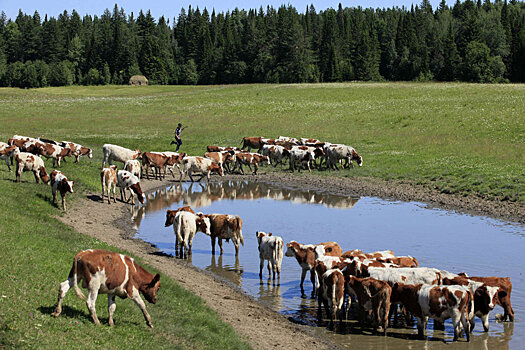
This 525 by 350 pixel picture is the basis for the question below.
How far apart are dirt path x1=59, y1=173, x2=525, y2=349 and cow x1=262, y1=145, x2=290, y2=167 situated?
10.0 ft

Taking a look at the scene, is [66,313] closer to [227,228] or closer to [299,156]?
[227,228]

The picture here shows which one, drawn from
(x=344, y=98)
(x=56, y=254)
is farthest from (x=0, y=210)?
(x=344, y=98)

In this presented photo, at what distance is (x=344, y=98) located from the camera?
78312 mm

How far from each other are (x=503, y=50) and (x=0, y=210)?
12830cm

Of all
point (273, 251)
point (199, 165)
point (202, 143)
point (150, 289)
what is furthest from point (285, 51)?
point (150, 289)

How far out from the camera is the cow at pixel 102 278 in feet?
35.0

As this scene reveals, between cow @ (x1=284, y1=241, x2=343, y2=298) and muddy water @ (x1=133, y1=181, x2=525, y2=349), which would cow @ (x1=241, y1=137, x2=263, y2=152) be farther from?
cow @ (x1=284, y1=241, x2=343, y2=298)

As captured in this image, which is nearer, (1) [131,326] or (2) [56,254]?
(1) [131,326]

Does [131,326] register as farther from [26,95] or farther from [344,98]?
[26,95]

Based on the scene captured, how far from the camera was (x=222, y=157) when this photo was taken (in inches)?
1598

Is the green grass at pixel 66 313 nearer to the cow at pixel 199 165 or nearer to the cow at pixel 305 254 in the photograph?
the cow at pixel 305 254

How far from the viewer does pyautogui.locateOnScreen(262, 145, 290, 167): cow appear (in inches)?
1689

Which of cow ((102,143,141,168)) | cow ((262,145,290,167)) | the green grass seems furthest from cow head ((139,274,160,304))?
cow ((262,145,290,167))

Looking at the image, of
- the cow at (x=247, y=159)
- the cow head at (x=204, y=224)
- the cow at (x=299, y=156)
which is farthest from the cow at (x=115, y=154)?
the cow head at (x=204, y=224)
